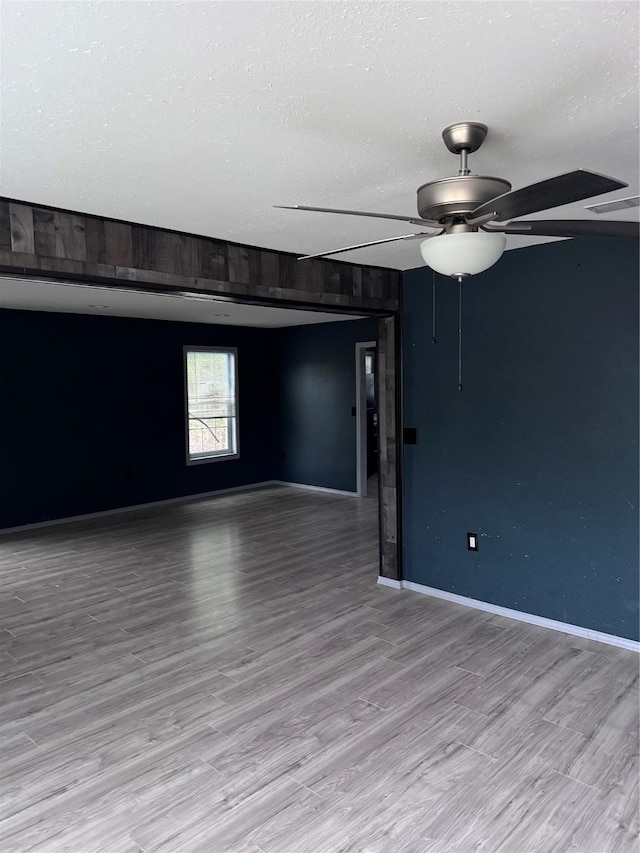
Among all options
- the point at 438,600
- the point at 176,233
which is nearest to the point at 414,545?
the point at 438,600

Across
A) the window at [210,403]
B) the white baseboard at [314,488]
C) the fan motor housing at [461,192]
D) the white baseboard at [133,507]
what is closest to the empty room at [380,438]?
the fan motor housing at [461,192]

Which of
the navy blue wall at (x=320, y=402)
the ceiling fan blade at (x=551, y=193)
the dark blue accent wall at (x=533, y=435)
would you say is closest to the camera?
the ceiling fan blade at (x=551, y=193)

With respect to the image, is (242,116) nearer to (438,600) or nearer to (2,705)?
(2,705)

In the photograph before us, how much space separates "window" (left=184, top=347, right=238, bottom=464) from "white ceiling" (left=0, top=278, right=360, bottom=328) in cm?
49

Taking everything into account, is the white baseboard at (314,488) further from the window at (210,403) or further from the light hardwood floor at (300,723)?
the light hardwood floor at (300,723)

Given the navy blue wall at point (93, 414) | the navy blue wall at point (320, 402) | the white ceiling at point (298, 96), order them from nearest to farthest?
the white ceiling at point (298, 96) < the navy blue wall at point (93, 414) < the navy blue wall at point (320, 402)

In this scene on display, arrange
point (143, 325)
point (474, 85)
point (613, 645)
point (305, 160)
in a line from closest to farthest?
point (474, 85), point (305, 160), point (613, 645), point (143, 325)

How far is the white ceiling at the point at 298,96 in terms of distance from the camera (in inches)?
50.5

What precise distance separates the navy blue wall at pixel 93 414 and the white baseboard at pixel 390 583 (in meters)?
3.87

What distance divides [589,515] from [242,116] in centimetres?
287

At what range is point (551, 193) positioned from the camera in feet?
4.95

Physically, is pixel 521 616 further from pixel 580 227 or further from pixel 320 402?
pixel 320 402

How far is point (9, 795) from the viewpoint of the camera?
2.28m

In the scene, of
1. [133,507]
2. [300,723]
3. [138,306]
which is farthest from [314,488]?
[300,723]
